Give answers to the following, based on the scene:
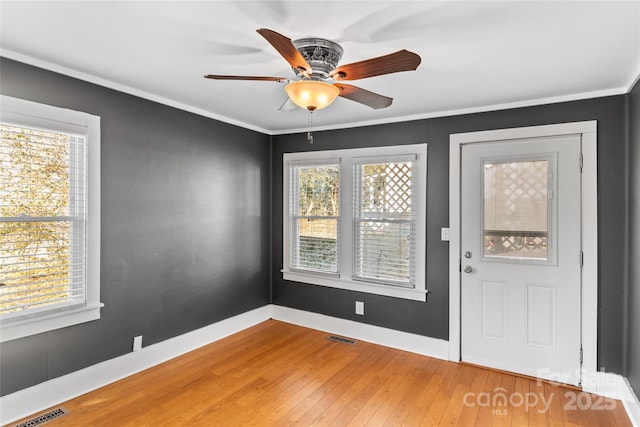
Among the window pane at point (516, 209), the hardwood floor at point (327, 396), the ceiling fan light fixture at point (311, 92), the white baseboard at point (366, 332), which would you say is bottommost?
the hardwood floor at point (327, 396)

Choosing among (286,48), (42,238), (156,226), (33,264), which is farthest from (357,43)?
(33,264)

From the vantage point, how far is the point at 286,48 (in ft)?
5.30

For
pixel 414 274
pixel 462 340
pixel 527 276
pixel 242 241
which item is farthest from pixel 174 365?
pixel 527 276

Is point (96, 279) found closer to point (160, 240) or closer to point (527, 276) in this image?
point (160, 240)

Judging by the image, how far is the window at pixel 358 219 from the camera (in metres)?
3.66

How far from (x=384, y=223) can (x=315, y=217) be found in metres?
0.89

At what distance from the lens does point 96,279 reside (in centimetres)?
277

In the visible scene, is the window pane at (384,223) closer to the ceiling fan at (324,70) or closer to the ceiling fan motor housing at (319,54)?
the ceiling fan at (324,70)

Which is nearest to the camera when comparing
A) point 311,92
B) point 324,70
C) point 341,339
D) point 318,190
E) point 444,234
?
point 311,92

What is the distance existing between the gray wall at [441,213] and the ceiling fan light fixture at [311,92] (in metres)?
1.56

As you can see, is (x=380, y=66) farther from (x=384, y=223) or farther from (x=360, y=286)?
(x=360, y=286)

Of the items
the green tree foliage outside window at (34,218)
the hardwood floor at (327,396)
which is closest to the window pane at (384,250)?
the hardwood floor at (327,396)

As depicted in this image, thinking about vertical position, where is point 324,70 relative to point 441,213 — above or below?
above

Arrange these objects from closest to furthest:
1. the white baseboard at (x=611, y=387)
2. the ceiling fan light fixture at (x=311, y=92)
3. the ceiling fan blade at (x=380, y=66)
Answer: the ceiling fan blade at (x=380, y=66) < the ceiling fan light fixture at (x=311, y=92) < the white baseboard at (x=611, y=387)
